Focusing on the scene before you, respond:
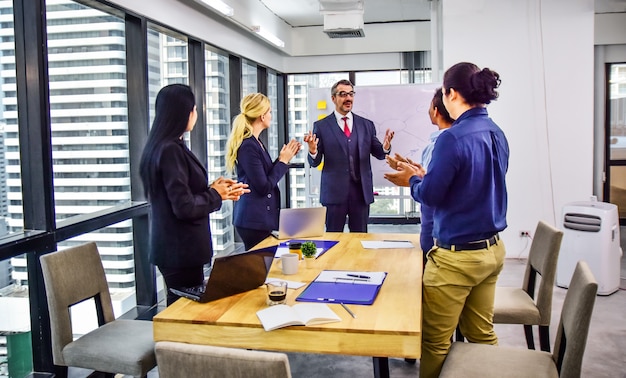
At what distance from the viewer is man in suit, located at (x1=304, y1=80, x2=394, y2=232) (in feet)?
12.8

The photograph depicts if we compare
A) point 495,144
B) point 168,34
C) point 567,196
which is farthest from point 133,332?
point 567,196

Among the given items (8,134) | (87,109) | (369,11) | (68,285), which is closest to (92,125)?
(87,109)

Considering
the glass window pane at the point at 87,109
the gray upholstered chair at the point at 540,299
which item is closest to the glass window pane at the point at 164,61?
→ the glass window pane at the point at 87,109

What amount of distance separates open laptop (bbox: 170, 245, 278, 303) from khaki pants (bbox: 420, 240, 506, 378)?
64cm

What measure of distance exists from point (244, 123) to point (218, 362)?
2.05 m

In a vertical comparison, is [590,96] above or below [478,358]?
above

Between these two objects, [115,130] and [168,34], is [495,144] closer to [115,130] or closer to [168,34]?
[115,130]

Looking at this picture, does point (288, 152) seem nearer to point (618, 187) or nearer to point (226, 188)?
point (226, 188)

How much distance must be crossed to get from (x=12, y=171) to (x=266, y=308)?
1.67 m

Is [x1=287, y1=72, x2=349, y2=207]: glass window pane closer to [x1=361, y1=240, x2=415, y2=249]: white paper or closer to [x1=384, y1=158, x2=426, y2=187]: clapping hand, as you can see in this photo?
[x1=361, y1=240, x2=415, y2=249]: white paper

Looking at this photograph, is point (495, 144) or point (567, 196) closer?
point (495, 144)

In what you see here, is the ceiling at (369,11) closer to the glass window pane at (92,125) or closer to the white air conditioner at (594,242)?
the glass window pane at (92,125)

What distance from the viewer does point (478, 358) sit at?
2061 millimetres

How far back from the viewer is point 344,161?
12.8ft
